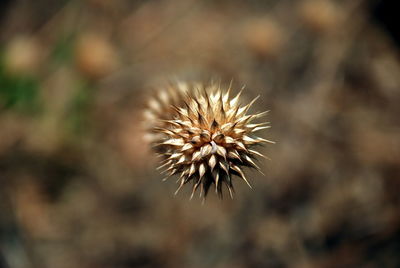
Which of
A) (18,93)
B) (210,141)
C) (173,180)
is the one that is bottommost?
(210,141)

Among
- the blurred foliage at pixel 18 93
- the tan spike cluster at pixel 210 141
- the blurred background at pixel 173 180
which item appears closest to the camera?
the tan spike cluster at pixel 210 141

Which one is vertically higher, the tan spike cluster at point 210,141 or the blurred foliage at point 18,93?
the blurred foliage at point 18,93

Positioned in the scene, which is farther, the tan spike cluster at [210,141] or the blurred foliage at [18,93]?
the blurred foliage at [18,93]

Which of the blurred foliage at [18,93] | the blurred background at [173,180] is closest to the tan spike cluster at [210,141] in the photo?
the blurred background at [173,180]

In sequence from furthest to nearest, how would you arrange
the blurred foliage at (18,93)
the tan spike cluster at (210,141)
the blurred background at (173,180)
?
the blurred background at (173,180) → the blurred foliage at (18,93) → the tan spike cluster at (210,141)

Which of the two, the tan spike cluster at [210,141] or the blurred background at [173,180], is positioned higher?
the blurred background at [173,180]

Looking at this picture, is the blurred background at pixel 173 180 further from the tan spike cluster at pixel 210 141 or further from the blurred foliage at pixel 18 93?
the tan spike cluster at pixel 210 141

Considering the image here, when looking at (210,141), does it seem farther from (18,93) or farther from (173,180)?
(18,93)

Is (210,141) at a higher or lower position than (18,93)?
lower

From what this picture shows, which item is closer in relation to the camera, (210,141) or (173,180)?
(210,141)

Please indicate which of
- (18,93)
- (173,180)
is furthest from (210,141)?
(18,93)
